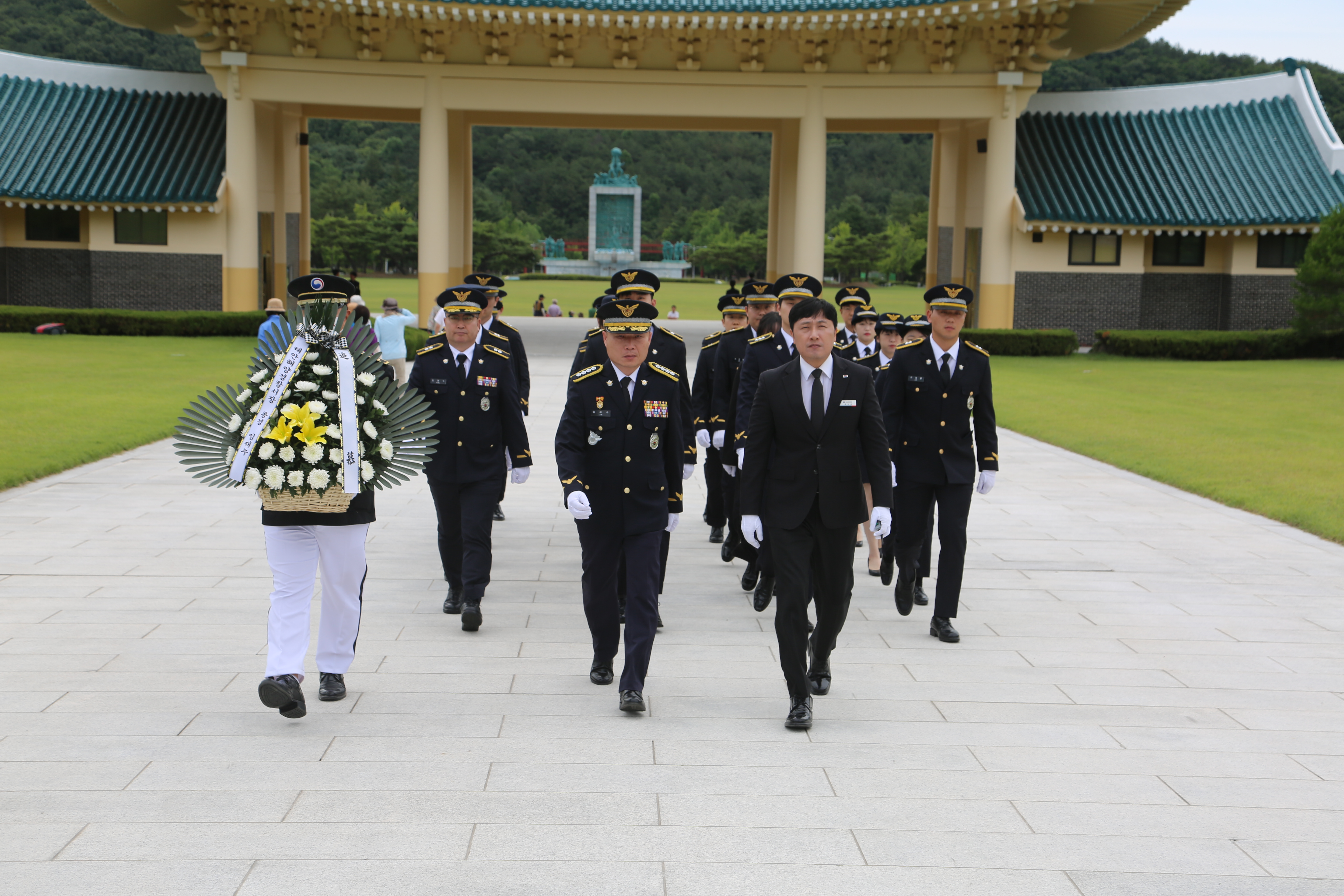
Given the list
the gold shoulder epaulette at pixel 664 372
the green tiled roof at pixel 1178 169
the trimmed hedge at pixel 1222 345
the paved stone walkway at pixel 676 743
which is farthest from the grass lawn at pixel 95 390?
the trimmed hedge at pixel 1222 345

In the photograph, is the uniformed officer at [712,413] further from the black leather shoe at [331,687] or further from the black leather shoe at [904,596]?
the black leather shoe at [331,687]

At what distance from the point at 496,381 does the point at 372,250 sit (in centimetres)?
7087

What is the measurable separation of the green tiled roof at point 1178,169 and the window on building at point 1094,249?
0.78 meters

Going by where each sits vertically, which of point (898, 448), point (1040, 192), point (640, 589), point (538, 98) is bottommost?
point (640, 589)

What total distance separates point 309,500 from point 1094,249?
26.7 metres

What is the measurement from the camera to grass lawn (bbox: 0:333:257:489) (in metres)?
12.9

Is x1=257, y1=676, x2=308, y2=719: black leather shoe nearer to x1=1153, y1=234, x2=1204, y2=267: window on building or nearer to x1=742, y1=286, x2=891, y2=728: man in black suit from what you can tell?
x1=742, y1=286, x2=891, y2=728: man in black suit

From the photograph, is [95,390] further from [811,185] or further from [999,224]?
[999,224]

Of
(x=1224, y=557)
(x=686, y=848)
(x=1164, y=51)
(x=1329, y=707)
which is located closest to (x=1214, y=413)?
(x=1224, y=557)

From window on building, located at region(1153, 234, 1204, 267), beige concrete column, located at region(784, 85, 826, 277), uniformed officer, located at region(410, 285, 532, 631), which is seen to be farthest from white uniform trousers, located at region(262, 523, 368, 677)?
window on building, located at region(1153, 234, 1204, 267)

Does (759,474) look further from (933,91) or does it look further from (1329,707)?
(933,91)

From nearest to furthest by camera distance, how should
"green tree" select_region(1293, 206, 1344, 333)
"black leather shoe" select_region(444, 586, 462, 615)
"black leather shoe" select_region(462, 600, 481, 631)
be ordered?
"black leather shoe" select_region(462, 600, 481, 631), "black leather shoe" select_region(444, 586, 462, 615), "green tree" select_region(1293, 206, 1344, 333)

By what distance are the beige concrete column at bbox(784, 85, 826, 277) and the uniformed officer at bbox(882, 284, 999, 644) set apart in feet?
65.0

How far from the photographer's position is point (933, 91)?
26.9 metres
